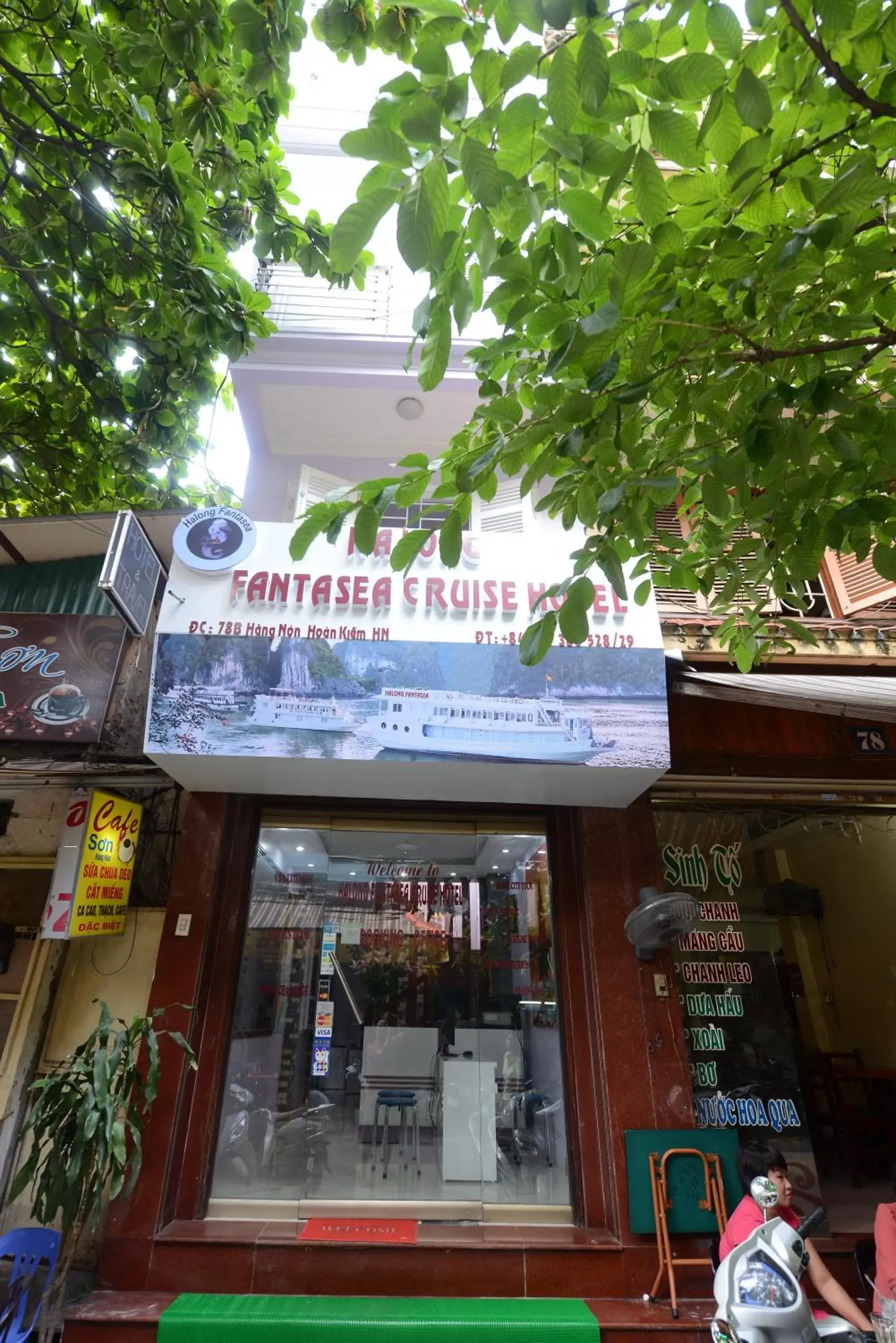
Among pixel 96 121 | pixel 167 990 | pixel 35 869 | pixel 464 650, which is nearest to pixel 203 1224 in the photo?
pixel 167 990

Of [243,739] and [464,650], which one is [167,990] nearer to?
[243,739]

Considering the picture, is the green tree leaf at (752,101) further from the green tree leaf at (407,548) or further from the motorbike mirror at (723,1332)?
the motorbike mirror at (723,1332)

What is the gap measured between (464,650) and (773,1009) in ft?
12.8

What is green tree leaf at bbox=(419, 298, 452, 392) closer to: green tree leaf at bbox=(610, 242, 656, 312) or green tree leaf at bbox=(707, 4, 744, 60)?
green tree leaf at bbox=(610, 242, 656, 312)

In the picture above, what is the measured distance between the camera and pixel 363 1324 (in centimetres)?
396

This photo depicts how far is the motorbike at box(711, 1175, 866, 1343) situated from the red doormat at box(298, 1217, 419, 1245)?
2246mm

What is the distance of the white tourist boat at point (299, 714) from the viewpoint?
15.0ft

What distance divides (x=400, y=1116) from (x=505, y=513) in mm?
5144

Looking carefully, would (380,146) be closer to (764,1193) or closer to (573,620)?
(573,620)

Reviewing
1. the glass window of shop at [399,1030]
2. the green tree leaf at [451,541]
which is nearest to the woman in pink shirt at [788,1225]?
the glass window of shop at [399,1030]

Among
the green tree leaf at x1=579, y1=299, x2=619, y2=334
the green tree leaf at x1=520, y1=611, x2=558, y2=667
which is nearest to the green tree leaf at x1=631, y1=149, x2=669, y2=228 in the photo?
the green tree leaf at x1=579, y1=299, x2=619, y2=334

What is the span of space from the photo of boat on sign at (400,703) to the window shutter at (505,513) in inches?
84.7

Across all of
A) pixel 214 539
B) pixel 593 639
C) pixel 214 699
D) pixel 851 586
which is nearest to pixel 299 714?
pixel 214 699

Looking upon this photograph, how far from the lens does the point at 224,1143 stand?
5195 mm
